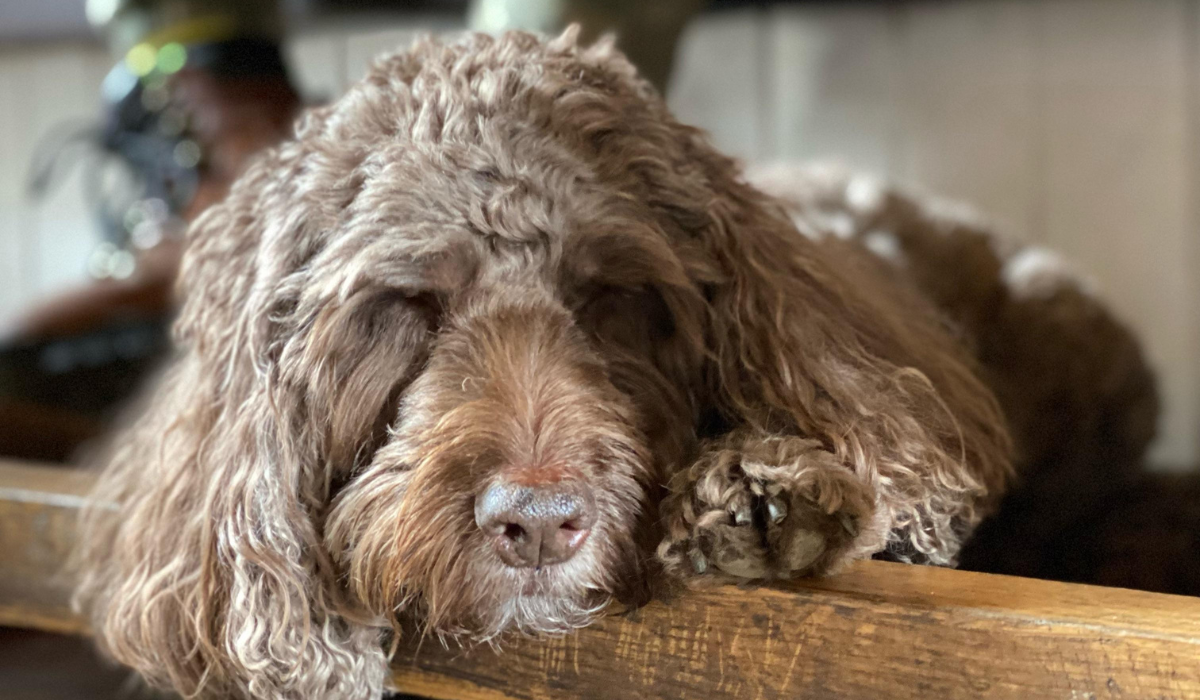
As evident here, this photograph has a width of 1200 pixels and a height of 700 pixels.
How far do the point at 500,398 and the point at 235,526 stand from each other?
387mm

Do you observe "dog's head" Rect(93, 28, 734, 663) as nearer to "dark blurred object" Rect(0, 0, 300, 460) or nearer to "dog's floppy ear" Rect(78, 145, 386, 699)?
"dog's floppy ear" Rect(78, 145, 386, 699)

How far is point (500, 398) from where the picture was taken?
1236 millimetres

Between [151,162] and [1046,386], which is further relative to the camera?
[151,162]

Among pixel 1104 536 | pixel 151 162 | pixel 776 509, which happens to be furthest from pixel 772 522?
pixel 151 162

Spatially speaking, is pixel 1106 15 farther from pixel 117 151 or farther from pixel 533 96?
pixel 117 151

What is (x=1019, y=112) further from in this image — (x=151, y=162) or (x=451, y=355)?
(x=151, y=162)

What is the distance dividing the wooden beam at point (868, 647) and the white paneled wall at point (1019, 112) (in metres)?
1.99

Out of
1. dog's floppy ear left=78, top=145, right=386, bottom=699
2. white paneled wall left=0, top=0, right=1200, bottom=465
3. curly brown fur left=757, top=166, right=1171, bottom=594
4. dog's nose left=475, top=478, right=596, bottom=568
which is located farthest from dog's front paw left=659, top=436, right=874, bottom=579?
white paneled wall left=0, top=0, right=1200, bottom=465

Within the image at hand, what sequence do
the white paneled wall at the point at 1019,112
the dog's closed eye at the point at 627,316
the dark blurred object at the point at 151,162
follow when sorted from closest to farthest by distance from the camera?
the dog's closed eye at the point at 627,316 < the white paneled wall at the point at 1019,112 < the dark blurred object at the point at 151,162

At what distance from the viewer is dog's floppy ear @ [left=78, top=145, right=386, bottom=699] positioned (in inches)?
50.5

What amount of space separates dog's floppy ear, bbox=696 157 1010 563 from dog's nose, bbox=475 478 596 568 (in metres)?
0.30

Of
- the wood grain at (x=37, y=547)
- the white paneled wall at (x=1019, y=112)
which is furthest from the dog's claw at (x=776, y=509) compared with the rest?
the white paneled wall at (x=1019, y=112)

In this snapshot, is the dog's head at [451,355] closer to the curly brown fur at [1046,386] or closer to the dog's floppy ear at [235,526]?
the dog's floppy ear at [235,526]

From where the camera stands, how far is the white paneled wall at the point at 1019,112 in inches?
118
